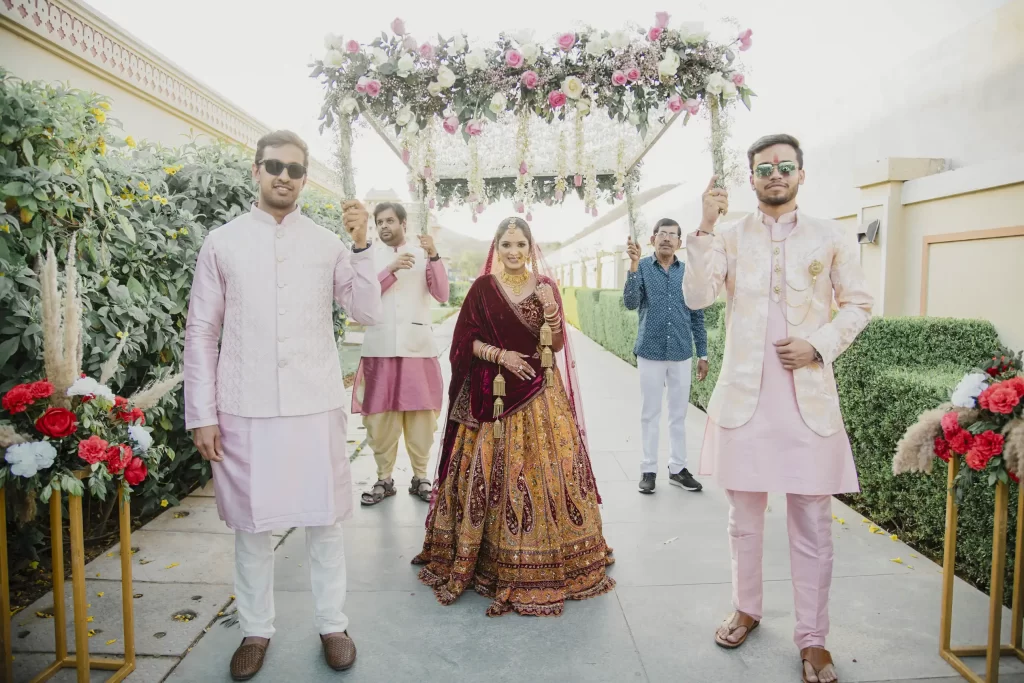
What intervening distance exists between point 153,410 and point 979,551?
15.4ft

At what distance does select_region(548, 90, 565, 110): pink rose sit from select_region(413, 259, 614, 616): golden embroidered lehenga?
1.01 metres

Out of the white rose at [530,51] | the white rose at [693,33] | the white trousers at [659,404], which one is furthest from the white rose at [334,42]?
the white trousers at [659,404]

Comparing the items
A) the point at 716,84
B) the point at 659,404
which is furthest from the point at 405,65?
the point at 659,404

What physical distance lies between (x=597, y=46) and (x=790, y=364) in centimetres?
206

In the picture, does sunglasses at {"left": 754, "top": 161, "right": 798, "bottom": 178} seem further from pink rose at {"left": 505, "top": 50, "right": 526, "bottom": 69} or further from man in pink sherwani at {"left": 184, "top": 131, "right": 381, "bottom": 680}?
man in pink sherwani at {"left": 184, "top": 131, "right": 381, "bottom": 680}

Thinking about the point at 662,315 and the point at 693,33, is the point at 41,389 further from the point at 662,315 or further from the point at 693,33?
the point at 662,315

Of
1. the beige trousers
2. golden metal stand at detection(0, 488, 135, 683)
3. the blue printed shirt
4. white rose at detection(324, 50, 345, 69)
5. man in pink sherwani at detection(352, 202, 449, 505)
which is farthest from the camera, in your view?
the blue printed shirt

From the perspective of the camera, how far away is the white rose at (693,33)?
3.56 meters

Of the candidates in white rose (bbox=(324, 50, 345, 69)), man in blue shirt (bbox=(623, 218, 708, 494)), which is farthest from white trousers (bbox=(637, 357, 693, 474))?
white rose (bbox=(324, 50, 345, 69))

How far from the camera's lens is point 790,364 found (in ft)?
9.00

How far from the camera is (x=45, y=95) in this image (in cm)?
329

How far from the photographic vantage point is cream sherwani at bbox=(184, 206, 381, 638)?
8.86 ft

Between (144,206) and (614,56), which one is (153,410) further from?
(614,56)

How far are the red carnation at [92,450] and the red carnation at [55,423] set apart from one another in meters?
0.07
